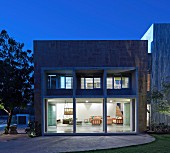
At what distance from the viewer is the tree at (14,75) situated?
18.5 m

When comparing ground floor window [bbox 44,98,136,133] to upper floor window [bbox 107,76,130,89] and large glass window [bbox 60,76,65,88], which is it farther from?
large glass window [bbox 60,76,65,88]

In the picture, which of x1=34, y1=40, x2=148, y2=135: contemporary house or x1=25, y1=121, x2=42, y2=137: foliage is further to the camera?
x1=34, y1=40, x2=148, y2=135: contemporary house

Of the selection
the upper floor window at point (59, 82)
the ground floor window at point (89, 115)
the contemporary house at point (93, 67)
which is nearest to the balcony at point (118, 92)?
the contemporary house at point (93, 67)

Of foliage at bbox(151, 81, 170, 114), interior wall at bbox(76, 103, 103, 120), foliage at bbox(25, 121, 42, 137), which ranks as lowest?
foliage at bbox(25, 121, 42, 137)

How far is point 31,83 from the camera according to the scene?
1983 centimetres

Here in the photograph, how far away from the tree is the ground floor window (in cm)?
275

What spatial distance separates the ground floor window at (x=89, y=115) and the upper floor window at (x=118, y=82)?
3.91ft

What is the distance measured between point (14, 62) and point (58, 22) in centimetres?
14115

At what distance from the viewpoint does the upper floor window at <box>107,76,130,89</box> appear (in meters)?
18.6

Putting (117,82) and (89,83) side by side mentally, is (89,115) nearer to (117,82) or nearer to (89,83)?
(89,83)

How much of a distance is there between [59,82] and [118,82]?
17.9 ft

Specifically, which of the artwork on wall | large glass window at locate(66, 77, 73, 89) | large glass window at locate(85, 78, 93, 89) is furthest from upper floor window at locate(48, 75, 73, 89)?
the artwork on wall

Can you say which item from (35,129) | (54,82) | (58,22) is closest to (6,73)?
(54,82)

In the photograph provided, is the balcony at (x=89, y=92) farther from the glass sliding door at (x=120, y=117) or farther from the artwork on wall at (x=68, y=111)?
the artwork on wall at (x=68, y=111)
